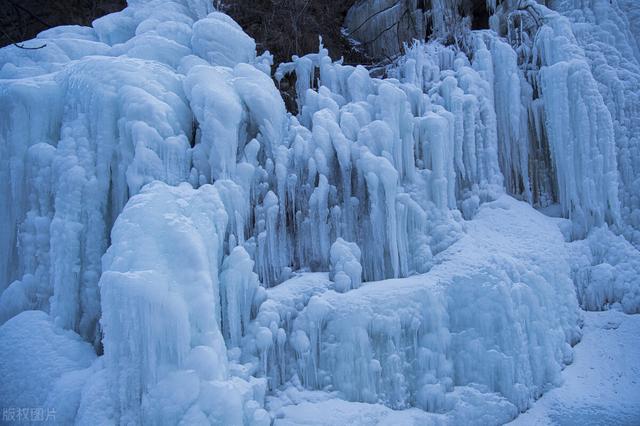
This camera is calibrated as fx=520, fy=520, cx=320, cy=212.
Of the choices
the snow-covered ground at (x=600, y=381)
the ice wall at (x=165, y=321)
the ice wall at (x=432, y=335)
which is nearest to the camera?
the ice wall at (x=165, y=321)

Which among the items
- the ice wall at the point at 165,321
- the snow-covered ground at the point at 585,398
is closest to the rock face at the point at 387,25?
the snow-covered ground at the point at 585,398

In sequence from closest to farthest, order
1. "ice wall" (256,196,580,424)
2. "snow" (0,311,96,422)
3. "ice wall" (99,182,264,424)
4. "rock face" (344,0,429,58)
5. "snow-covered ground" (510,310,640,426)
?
"ice wall" (99,182,264,424), "snow" (0,311,96,422), "ice wall" (256,196,580,424), "snow-covered ground" (510,310,640,426), "rock face" (344,0,429,58)

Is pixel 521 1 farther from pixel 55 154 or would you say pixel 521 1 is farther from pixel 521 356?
pixel 55 154

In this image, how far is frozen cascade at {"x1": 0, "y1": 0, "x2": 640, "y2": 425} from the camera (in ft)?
16.6

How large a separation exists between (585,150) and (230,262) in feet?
19.2

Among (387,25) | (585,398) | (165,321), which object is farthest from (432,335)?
(387,25)

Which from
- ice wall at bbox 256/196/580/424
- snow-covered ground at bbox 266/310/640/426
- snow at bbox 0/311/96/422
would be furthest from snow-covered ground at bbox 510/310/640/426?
snow at bbox 0/311/96/422

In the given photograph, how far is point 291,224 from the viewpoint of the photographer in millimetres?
7031

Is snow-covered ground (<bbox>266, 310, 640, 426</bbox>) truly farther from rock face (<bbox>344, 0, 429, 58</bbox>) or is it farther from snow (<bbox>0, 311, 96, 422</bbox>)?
rock face (<bbox>344, 0, 429, 58</bbox>)

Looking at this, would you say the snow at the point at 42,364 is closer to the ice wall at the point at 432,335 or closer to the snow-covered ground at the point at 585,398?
the ice wall at the point at 432,335

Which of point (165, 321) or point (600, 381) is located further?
point (600, 381)

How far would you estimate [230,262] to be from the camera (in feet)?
19.0

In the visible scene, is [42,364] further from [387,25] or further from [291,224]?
[387,25]

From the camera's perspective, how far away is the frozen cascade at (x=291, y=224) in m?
5.07
